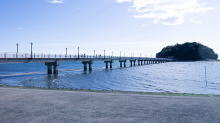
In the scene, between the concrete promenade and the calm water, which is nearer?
the concrete promenade

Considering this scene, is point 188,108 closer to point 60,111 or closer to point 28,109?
point 60,111

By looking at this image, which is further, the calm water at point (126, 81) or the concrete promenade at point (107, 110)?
the calm water at point (126, 81)

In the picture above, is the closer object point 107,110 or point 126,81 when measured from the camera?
point 107,110

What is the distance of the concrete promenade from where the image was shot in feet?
20.5

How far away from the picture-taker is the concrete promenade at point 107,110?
6.26m

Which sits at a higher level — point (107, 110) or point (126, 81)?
point (107, 110)

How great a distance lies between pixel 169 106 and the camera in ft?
26.1

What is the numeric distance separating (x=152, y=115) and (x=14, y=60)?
41.0 metres

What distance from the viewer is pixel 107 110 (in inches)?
290

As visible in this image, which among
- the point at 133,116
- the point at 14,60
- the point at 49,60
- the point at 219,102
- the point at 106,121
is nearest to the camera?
the point at 106,121

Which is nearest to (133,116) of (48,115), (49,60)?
(48,115)

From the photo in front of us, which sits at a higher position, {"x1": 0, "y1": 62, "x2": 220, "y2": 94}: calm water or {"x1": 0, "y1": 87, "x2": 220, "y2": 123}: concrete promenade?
{"x1": 0, "y1": 87, "x2": 220, "y2": 123}: concrete promenade

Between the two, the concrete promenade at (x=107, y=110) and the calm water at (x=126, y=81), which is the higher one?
the concrete promenade at (x=107, y=110)

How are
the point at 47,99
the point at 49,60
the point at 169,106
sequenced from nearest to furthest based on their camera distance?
1. the point at 169,106
2. the point at 47,99
3. the point at 49,60
